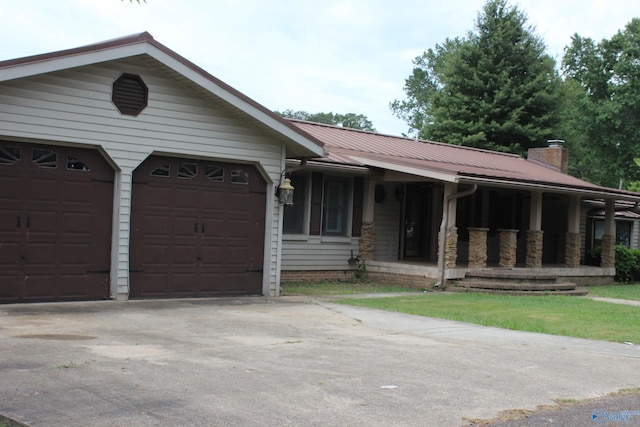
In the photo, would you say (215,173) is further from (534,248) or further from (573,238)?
(573,238)

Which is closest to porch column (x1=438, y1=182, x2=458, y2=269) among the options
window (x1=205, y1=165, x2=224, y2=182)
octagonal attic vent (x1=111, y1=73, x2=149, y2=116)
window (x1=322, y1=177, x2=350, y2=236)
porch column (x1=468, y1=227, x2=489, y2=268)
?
porch column (x1=468, y1=227, x2=489, y2=268)

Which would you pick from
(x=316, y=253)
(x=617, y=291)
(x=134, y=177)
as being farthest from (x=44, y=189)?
(x=617, y=291)

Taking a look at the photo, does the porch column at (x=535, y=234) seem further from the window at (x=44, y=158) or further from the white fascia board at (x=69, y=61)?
the window at (x=44, y=158)

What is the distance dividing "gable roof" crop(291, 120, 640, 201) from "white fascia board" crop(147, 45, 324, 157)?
974 mm

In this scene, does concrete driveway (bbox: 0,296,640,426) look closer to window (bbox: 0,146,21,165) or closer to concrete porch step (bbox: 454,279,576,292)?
window (bbox: 0,146,21,165)

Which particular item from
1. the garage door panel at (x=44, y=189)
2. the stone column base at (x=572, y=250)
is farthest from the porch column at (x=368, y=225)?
the garage door panel at (x=44, y=189)

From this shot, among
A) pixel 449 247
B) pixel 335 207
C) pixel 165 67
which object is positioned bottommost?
pixel 449 247

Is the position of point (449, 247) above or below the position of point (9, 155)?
below

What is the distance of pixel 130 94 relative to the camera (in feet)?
38.8

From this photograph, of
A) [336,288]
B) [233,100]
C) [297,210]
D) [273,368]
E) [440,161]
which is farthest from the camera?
[440,161]

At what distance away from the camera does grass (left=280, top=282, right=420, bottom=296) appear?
601 inches

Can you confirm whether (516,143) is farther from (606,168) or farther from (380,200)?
(380,200)

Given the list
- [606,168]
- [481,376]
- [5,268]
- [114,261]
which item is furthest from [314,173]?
[606,168]

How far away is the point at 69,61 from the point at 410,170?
8453mm
